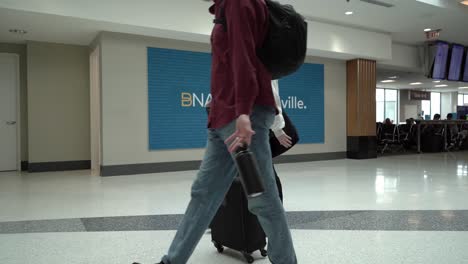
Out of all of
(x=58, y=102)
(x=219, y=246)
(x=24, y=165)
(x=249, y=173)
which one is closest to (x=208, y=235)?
(x=219, y=246)

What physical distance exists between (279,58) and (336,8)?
6051 millimetres

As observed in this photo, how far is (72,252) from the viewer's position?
2.17 metres

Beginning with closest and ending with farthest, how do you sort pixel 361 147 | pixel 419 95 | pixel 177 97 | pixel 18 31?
pixel 18 31, pixel 177 97, pixel 361 147, pixel 419 95

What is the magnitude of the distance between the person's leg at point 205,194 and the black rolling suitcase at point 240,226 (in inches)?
18.3

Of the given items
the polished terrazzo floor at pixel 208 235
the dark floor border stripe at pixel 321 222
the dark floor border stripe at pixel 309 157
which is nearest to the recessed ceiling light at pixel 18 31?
the polished terrazzo floor at pixel 208 235

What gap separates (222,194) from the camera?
156 cm

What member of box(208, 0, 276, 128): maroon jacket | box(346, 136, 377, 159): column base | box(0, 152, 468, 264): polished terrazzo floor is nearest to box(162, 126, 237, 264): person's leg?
box(208, 0, 276, 128): maroon jacket

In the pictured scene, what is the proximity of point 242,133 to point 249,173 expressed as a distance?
0.14 meters

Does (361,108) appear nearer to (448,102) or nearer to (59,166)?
(59,166)

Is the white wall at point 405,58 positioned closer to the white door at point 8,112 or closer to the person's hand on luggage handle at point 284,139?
the white door at point 8,112

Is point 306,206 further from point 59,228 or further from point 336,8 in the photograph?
point 336,8

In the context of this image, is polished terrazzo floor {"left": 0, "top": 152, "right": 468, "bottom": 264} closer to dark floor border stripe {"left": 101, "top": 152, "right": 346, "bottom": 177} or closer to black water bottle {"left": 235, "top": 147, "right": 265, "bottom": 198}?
→ dark floor border stripe {"left": 101, "top": 152, "right": 346, "bottom": 177}

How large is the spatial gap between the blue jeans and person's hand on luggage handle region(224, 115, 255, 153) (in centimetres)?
8

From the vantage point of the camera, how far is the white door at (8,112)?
6.94 meters
